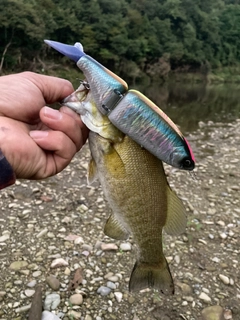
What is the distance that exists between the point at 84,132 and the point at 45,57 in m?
39.4

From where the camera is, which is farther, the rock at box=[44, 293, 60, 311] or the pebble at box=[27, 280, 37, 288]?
the pebble at box=[27, 280, 37, 288]

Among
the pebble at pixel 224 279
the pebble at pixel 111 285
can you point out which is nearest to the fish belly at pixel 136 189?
the pebble at pixel 111 285

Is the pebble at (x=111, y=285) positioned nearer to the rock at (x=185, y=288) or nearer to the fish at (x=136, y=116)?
the rock at (x=185, y=288)

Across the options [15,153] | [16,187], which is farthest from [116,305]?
[16,187]

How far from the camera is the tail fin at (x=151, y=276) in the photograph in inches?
94.8

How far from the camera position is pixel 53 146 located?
7.23ft

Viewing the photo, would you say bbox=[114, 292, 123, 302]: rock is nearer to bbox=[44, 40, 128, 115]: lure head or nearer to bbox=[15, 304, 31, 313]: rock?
bbox=[15, 304, 31, 313]: rock

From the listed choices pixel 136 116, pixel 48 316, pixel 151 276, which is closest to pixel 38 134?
pixel 136 116

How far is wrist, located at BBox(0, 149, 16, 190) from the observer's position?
2.03 m

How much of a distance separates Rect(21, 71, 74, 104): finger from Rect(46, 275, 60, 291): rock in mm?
2932

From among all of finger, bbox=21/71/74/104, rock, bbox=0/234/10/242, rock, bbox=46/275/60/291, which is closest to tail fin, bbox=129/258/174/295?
finger, bbox=21/71/74/104

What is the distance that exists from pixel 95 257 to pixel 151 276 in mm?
2835

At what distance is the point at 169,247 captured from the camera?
17.9 feet

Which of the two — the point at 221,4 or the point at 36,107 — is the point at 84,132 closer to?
the point at 36,107
